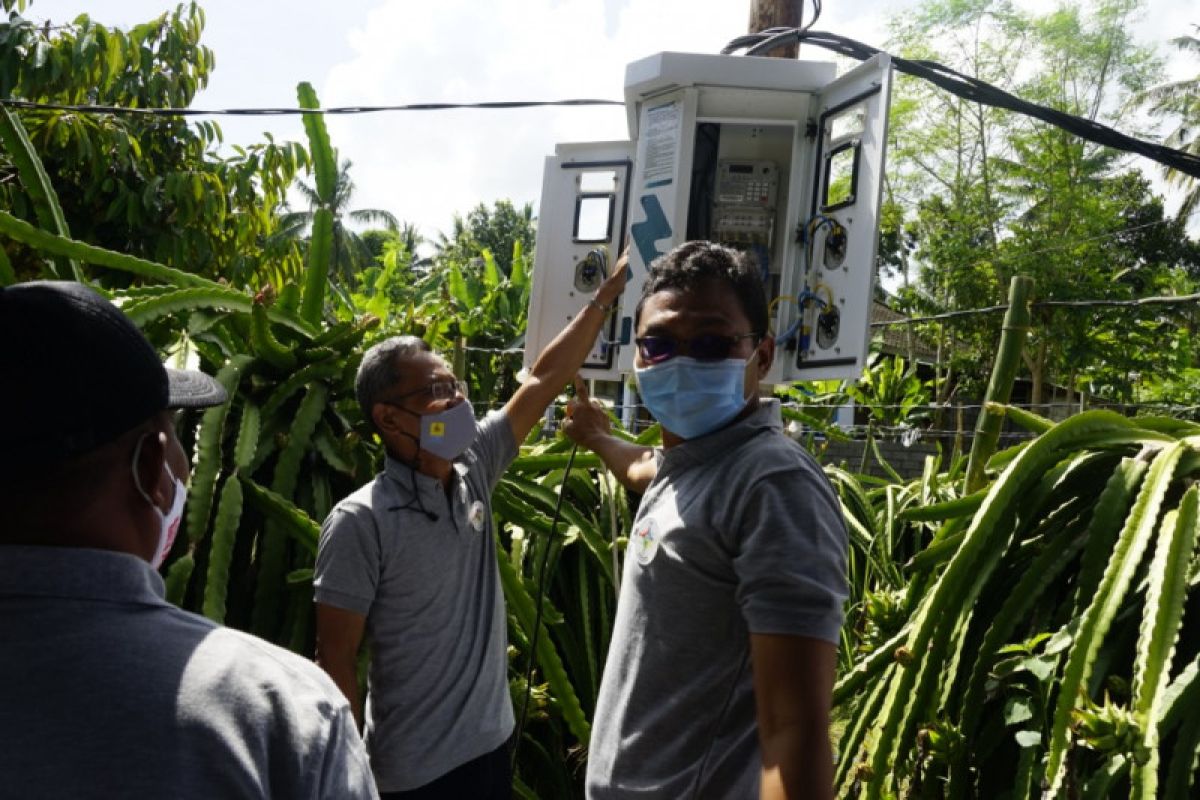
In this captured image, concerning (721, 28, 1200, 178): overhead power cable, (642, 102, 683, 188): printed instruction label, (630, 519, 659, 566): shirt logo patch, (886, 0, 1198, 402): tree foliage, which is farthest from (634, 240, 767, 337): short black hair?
(886, 0, 1198, 402): tree foliage

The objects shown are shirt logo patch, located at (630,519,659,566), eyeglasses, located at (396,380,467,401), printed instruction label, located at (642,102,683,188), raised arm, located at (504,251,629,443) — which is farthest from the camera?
printed instruction label, located at (642,102,683,188)

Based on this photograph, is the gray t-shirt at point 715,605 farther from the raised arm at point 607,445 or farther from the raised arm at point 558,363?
→ the raised arm at point 558,363

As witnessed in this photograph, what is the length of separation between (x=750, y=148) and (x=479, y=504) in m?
1.86

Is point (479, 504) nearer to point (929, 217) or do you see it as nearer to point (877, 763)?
point (877, 763)

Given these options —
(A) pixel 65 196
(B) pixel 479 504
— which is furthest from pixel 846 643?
(A) pixel 65 196

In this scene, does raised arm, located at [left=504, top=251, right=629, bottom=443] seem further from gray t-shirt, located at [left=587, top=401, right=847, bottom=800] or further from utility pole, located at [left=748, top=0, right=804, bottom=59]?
utility pole, located at [left=748, top=0, right=804, bottom=59]

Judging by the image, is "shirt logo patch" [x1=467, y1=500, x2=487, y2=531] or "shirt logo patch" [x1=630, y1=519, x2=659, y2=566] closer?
"shirt logo patch" [x1=630, y1=519, x2=659, y2=566]

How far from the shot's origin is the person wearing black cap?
95 cm

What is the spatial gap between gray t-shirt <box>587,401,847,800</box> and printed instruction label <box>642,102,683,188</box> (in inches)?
77.2

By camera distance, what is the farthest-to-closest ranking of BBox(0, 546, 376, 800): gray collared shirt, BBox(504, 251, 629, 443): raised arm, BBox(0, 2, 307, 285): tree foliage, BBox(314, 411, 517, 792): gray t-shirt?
BBox(0, 2, 307, 285): tree foliage < BBox(504, 251, 629, 443): raised arm < BBox(314, 411, 517, 792): gray t-shirt < BBox(0, 546, 376, 800): gray collared shirt

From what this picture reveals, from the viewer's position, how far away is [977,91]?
491cm

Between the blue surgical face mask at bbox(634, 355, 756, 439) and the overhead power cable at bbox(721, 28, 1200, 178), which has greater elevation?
the overhead power cable at bbox(721, 28, 1200, 178)

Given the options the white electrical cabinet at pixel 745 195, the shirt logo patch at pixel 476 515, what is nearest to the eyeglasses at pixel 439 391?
the shirt logo patch at pixel 476 515

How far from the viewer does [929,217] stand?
82.5 ft
